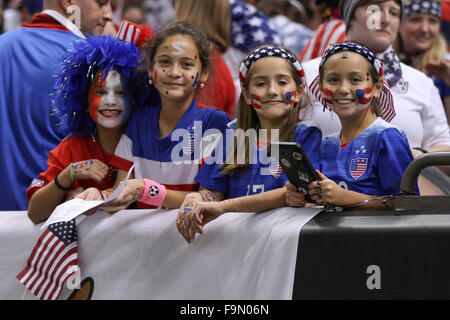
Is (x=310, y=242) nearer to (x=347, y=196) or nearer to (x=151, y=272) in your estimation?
(x=347, y=196)

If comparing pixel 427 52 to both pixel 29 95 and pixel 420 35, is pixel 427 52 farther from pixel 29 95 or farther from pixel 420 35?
pixel 29 95

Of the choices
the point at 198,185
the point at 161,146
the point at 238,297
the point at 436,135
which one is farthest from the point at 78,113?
the point at 436,135

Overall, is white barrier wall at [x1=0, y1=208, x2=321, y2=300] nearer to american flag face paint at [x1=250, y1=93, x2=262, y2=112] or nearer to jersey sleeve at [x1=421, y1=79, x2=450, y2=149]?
american flag face paint at [x1=250, y1=93, x2=262, y2=112]

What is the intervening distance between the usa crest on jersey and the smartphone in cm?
23

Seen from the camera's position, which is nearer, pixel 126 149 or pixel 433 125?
pixel 126 149

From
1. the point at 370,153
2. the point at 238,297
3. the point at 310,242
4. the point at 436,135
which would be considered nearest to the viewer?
the point at 310,242

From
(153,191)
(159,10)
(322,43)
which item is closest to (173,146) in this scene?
(153,191)

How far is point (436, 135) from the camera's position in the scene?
154 inches

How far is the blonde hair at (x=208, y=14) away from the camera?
15.3 ft

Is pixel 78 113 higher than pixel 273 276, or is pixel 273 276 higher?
pixel 78 113

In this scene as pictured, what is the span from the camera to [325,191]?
99.8 inches

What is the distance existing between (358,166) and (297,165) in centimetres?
35

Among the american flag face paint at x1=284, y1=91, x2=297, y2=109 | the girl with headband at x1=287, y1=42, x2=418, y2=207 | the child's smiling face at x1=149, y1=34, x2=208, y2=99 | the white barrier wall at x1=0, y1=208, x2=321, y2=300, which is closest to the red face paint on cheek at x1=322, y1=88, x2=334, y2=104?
the girl with headband at x1=287, y1=42, x2=418, y2=207
